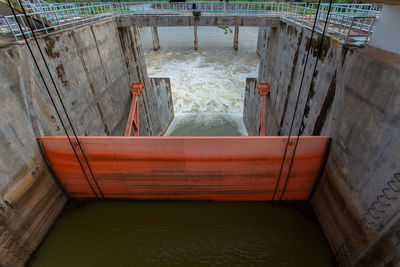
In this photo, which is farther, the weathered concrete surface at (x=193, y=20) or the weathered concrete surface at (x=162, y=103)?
the weathered concrete surface at (x=162, y=103)

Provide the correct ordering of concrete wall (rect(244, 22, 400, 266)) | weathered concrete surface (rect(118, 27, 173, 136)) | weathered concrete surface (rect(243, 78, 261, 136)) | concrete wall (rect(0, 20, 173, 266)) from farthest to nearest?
weathered concrete surface (rect(243, 78, 261, 136)), weathered concrete surface (rect(118, 27, 173, 136)), concrete wall (rect(0, 20, 173, 266)), concrete wall (rect(244, 22, 400, 266))

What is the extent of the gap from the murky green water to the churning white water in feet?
27.9

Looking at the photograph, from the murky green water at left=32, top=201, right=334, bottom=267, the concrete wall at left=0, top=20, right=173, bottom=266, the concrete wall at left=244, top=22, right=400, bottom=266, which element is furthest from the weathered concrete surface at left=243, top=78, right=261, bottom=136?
the concrete wall at left=0, top=20, right=173, bottom=266

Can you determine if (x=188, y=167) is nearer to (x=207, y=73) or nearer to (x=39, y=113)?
(x=39, y=113)

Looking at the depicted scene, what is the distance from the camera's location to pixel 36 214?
19.4ft

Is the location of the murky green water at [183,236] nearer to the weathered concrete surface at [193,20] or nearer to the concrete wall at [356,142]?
the concrete wall at [356,142]

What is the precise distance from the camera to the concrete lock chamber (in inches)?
177

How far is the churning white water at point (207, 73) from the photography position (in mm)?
16859

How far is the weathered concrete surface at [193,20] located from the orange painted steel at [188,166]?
654 cm

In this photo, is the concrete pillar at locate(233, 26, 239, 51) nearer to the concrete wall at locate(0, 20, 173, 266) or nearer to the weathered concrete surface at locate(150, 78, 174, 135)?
the weathered concrete surface at locate(150, 78, 174, 135)

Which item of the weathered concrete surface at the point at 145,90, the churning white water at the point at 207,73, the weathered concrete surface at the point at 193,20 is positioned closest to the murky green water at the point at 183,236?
the weathered concrete surface at the point at 145,90

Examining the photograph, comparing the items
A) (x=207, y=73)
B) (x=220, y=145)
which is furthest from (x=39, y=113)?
(x=207, y=73)

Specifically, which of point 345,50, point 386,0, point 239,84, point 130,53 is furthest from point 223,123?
point 386,0

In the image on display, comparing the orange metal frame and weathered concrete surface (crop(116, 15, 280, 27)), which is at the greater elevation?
weathered concrete surface (crop(116, 15, 280, 27))
